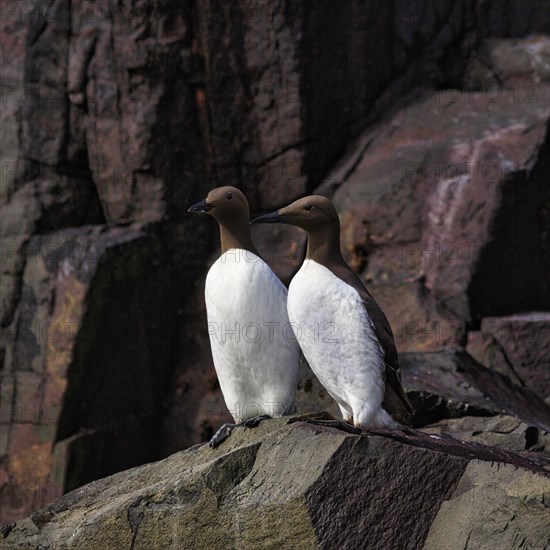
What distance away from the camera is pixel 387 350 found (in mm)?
5664

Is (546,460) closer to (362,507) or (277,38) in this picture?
(362,507)

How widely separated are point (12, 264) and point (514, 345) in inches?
170

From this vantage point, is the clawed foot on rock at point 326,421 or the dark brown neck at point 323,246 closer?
the clawed foot on rock at point 326,421

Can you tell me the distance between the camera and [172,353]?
33.9 feet

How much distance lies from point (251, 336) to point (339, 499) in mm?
1281

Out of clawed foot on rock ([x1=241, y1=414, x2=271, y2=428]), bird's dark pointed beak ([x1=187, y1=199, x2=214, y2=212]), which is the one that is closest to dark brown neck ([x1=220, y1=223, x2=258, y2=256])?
bird's dark pointed beak ([x1=187, y1=199, x2=214, y2=212])

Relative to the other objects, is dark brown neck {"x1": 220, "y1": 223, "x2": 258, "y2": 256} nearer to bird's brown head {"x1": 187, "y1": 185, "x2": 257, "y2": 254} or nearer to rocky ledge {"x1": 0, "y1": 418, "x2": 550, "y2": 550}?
bird's brown head {"x1": 187, "y1": 185, "x2": 257, "y2": 254}

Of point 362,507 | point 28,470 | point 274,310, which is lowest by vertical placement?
point 28,470

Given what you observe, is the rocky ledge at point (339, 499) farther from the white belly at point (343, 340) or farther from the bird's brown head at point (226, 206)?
the bird's brown head at point (226, 206)

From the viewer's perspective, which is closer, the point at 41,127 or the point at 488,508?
the point at 488,508

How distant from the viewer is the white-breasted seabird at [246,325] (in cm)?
605

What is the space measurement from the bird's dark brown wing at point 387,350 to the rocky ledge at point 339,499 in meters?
0.34

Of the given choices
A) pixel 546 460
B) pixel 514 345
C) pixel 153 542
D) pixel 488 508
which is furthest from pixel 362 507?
pixel 514 345

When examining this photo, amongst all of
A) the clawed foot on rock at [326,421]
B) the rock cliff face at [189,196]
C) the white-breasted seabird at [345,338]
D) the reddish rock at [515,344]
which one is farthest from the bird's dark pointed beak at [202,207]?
the reddish rock at [515,344]
